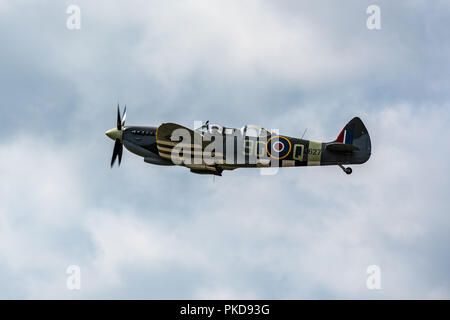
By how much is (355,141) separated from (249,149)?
16.8ft

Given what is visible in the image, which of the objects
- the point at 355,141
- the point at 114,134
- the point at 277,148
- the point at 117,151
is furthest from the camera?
the point at 117,151

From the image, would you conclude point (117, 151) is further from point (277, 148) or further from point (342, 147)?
point (342, 147)

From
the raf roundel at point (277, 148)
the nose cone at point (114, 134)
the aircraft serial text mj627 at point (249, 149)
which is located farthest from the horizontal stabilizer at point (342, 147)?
the nose cone at point (114, 134)

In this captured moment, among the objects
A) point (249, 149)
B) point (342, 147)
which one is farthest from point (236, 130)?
point (342, 147)

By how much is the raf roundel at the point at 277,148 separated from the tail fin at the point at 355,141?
2.03m

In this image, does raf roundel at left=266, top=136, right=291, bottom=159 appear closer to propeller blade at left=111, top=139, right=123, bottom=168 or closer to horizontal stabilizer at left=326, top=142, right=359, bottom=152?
horizontal stabilizer at left=326, top=142, right=359, bottom=152

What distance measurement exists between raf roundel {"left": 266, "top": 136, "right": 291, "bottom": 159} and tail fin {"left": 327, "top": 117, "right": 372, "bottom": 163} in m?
2.03

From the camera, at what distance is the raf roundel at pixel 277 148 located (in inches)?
1150

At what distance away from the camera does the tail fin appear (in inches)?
1136

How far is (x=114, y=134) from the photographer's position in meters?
30.9

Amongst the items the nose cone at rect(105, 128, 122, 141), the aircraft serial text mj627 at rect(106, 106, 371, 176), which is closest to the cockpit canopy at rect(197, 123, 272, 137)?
the aircraft serial text mj627 at rect(106, 106, 371, 176)

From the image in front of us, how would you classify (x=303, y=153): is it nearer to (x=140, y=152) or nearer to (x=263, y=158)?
(x=263, y=158)
